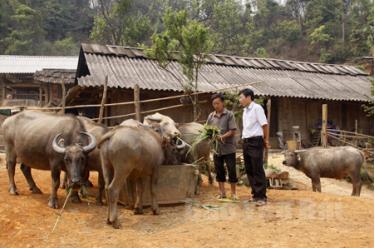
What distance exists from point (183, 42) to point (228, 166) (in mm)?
6048

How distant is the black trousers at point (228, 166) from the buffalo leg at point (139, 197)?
4.60 ft

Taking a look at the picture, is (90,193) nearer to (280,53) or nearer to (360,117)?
(360,117)

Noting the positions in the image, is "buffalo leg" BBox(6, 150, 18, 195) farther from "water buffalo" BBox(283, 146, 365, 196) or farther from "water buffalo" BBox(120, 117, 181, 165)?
"water buffalo" BBox(283, 146, 365, 196)

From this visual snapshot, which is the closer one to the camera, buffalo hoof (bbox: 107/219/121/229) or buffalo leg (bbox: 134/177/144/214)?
buffalo hoof (bbox: 107/219/121/229)

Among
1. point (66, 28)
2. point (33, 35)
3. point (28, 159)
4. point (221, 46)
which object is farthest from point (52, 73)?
point (66, 28)

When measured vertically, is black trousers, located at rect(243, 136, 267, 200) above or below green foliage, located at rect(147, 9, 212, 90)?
below

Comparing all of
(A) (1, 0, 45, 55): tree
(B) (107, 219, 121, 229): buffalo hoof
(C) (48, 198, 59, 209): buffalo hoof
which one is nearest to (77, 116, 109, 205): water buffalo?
(C) (48, 198, 59, 209): buffalo hoof

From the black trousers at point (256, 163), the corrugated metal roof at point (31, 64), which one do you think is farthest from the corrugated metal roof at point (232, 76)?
the corrugated metal roof at point (31, 64)

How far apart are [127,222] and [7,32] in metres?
33.1

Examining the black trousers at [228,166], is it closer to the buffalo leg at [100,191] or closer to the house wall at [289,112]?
the buffalo leg at [100,191]

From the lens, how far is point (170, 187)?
6648 mm

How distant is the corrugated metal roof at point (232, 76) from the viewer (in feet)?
47.4

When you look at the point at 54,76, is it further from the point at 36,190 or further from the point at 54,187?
the point at 54,187

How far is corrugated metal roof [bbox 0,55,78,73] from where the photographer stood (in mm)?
22719
